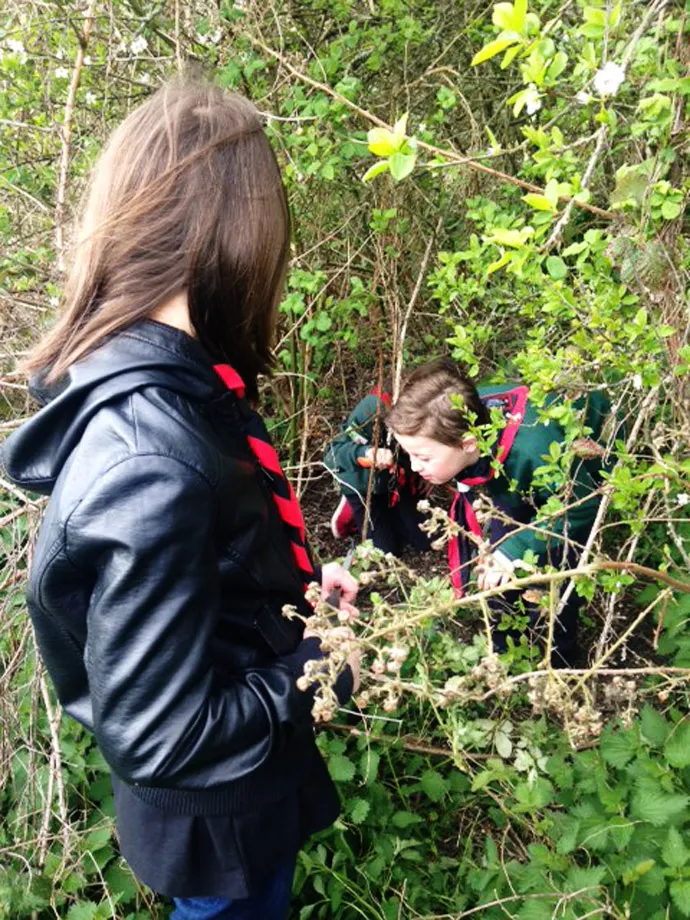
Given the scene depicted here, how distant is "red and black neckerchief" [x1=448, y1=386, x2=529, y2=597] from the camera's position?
2400mm

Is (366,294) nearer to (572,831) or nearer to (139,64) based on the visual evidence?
(139,64)

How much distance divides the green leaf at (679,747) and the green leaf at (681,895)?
0.25 metres

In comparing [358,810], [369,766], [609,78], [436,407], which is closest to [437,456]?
[436,407]

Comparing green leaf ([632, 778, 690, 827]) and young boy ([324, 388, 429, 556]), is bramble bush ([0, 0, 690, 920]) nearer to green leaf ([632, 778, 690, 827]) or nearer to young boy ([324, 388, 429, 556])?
green leaf ([632, 778, 690, 827])

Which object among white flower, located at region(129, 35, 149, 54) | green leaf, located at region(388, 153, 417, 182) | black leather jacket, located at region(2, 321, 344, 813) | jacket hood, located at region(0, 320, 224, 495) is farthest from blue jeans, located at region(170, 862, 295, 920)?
white flower, located at region(129, 35, 149, 54)

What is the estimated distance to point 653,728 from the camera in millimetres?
2002

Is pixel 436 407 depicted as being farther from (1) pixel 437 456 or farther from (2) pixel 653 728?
(2) pixel 653 728

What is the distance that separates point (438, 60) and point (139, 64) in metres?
1.11

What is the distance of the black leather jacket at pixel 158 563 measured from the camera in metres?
1.13

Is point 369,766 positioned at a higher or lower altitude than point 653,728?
lower

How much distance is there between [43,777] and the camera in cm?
232

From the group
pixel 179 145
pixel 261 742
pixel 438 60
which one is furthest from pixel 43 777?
pixel 438 60

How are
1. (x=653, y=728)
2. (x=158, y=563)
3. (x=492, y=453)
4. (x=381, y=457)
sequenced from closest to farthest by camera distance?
(x=158, y=563) < (x=653, y=728) < (x=492, y=453) < (x=381, y=457)

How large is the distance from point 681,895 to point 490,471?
4.48 feet
